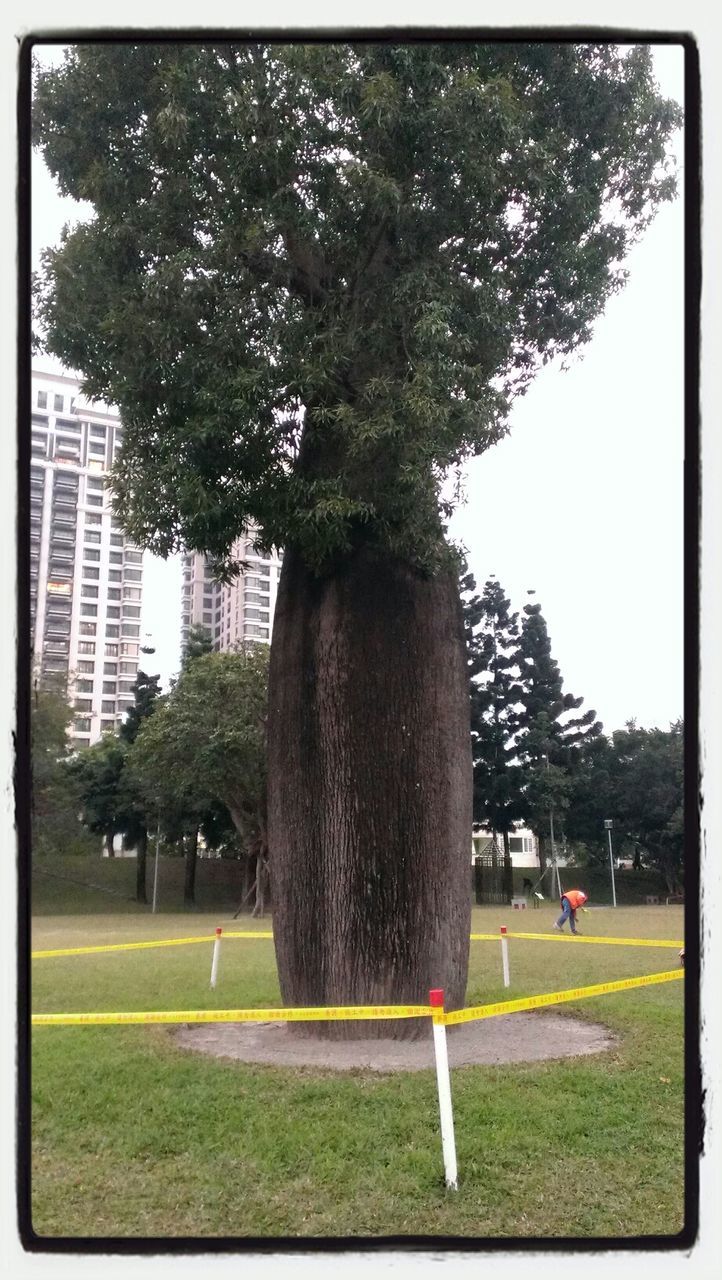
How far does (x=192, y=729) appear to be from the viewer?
35.3 ft

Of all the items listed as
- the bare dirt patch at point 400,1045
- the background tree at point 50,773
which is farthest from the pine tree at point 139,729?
the bare dirt patch at point 400,1045

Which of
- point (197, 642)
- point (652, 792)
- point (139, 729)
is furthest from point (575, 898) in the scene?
point (197, 642)

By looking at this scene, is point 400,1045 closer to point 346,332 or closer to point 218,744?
point 346,332

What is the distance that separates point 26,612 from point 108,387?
2794mm

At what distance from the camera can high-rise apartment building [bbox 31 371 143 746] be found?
147 inches

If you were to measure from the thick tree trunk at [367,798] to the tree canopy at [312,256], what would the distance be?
57 cm

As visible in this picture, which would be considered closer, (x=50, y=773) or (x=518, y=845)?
(x=50, y=773)

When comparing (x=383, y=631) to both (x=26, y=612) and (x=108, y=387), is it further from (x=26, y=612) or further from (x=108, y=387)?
(x=26, y=612)

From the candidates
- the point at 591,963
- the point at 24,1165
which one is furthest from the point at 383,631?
the point at 591,963

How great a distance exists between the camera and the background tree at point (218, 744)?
986 centimetres

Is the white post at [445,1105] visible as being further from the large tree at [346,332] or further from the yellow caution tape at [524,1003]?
the large tree at [346,332]

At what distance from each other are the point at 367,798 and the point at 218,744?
18.6 feet

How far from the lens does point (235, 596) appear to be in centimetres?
662

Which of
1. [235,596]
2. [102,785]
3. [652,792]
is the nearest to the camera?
[102,785]
